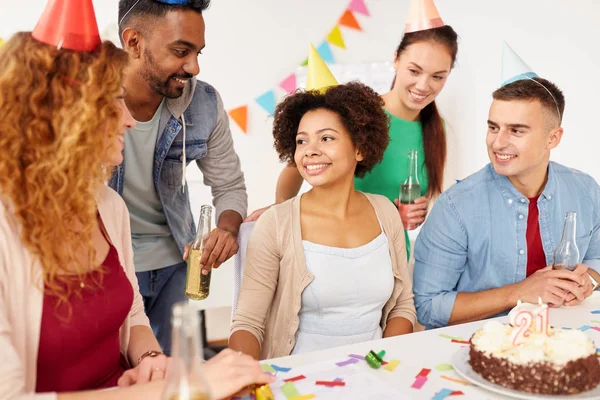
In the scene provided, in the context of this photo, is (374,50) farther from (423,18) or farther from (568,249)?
(568,249)

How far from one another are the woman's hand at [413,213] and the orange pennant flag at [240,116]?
176cm

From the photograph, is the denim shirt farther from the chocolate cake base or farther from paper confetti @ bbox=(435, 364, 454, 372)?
the chocolate cake base

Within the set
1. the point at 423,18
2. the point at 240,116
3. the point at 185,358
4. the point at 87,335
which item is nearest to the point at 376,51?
the point at 240,116

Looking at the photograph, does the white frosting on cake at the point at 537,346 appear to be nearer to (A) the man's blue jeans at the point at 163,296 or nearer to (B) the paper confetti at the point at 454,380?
(B) the paper confetti at the point at 454,380

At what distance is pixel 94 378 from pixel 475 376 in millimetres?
780

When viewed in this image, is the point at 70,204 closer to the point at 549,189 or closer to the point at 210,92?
the point at 210,92

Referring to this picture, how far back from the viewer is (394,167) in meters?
2.52

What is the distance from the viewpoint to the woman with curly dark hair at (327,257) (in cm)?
184

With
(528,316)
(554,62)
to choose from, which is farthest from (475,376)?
(554,62)

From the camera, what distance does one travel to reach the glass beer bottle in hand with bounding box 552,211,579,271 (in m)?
1.78

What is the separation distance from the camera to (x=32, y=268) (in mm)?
1170

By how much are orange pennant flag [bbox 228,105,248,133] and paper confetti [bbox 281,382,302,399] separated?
274 cm

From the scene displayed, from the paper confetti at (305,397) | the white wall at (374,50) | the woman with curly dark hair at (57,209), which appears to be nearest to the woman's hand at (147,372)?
the woman with curly dark hair at (57,209)

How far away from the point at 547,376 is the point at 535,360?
0.11 ft
